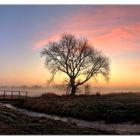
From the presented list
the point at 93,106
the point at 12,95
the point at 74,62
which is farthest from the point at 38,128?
the point at 12,95

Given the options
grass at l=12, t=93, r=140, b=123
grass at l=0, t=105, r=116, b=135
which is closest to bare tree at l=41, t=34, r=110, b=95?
grass at l=12, t=93, r=140, b=123

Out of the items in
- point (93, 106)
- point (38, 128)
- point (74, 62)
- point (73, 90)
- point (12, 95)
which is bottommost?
point (38, 128)

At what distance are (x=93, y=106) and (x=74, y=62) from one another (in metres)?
6.16

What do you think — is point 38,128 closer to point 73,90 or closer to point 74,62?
point 73,90

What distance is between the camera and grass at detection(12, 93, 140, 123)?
16472mm

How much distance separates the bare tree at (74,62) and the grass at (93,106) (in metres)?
1.03

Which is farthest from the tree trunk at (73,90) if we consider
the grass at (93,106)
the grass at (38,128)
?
the grass at (38,128)

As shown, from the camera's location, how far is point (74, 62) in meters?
24.5

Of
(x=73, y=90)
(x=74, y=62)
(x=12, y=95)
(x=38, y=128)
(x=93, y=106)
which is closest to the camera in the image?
(x=38, y=128)

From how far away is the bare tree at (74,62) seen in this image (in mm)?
22000

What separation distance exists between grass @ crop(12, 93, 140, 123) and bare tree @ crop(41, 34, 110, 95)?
1034 millimetres

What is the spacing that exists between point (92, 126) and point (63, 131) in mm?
1999

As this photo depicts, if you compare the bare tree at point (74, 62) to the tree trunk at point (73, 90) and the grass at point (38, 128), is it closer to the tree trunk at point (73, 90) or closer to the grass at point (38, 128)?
the tree trunk at point (73, 90)
